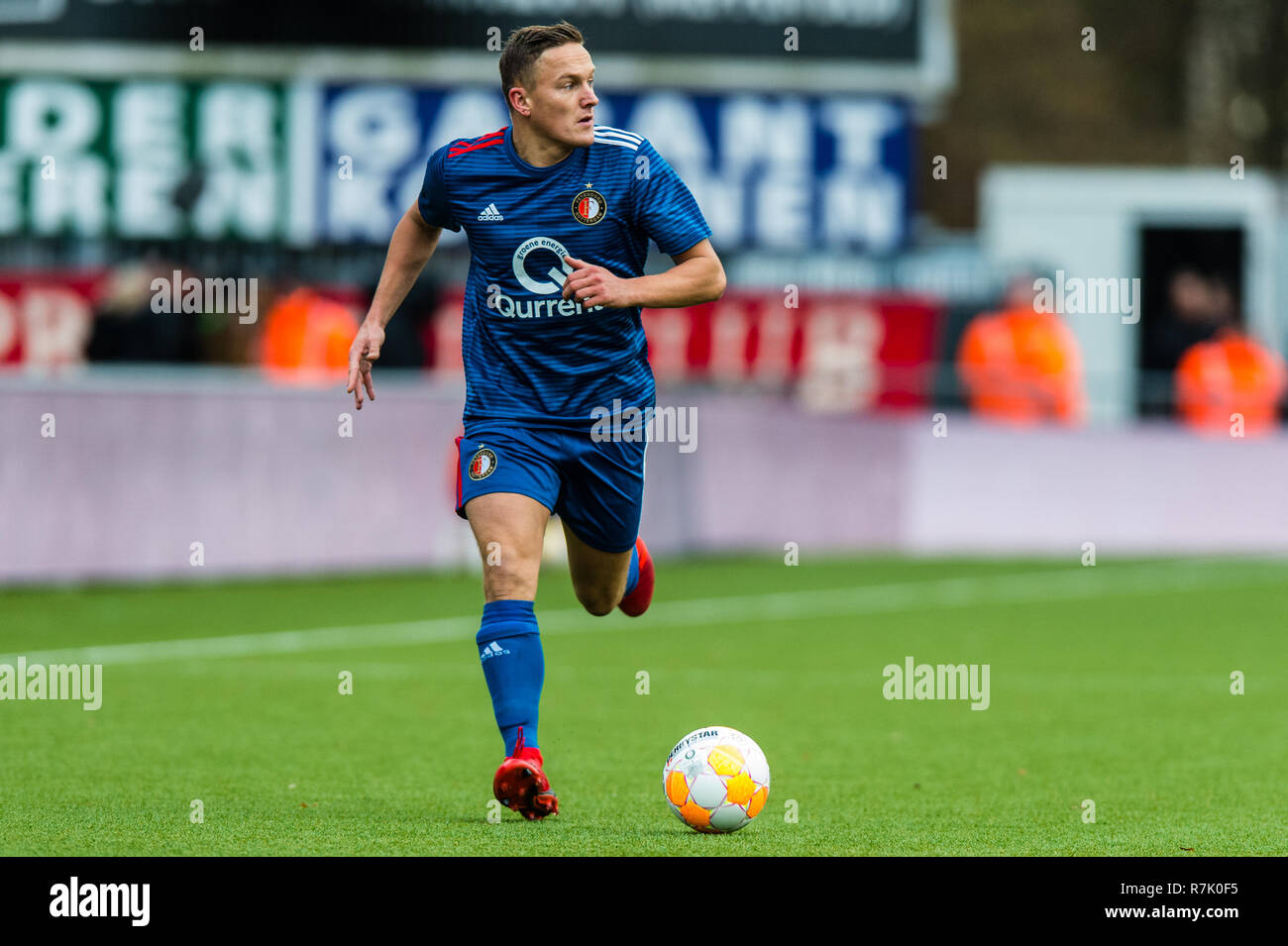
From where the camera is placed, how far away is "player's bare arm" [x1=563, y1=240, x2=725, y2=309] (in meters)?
Answer: 7.01

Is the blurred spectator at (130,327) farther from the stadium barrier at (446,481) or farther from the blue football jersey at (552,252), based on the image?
the blue football jersey at (552,252)

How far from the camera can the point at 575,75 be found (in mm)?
7242

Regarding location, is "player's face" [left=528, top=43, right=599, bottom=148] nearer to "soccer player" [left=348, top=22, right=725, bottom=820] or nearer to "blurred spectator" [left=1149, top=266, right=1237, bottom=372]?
"soccer player" [left=348, top=22, right=725, bottom=820]

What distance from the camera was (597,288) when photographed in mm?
7008

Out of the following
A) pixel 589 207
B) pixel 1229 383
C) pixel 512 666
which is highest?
pixel 589 207

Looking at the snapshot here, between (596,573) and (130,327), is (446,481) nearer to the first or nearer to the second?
(130,327)

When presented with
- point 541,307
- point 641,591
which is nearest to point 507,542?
point 541,307

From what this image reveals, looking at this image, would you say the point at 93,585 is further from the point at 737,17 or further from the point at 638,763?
the point at 737,17

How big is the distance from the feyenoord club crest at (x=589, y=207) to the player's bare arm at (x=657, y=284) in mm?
136

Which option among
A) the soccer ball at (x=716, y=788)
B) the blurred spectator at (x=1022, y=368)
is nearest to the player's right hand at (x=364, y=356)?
the soccer ball at (x=716, y=788)

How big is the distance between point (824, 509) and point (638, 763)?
12065 mm

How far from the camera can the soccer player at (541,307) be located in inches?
284

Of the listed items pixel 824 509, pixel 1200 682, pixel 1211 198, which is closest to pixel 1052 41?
pixel 1211 198

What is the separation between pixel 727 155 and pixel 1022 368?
3.38 m
